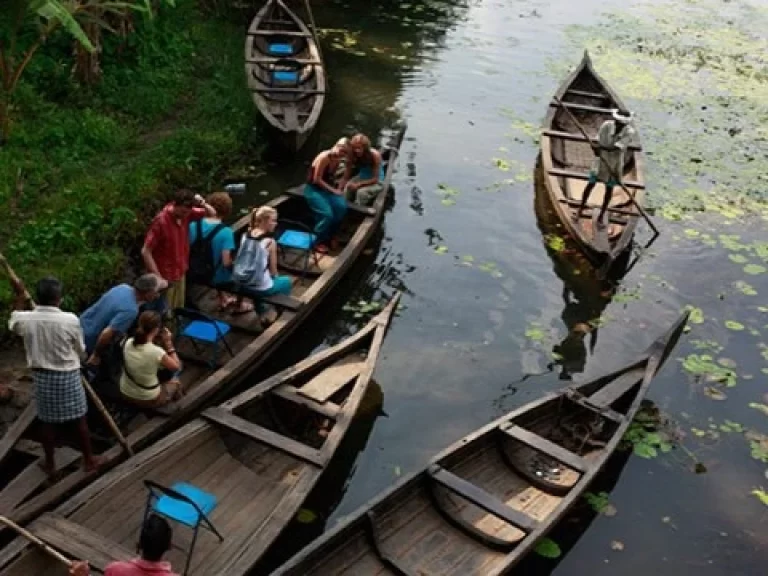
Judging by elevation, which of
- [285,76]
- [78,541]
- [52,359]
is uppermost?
[52,359]

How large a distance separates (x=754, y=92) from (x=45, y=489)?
768 inches

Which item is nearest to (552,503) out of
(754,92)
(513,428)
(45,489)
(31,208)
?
(513,428)

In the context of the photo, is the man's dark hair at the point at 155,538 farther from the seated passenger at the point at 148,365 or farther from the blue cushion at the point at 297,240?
the blue cushion at the point at 297,240

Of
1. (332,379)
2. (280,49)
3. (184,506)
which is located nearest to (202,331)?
(332,379)

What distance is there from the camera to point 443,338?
1072cm

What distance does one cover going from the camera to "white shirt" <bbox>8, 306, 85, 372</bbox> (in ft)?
20.0

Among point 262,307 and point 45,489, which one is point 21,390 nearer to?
point 45,489

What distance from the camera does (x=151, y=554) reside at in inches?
185

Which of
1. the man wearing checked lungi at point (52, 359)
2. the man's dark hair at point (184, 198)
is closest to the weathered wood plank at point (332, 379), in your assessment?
the man's dark hair at point (184, 198)

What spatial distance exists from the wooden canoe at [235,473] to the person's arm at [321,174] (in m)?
2.75

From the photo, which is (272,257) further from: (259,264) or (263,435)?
(263,435)

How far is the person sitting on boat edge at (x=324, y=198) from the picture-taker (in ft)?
36.6

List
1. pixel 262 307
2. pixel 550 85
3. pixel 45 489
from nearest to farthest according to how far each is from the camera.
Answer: pixel 45 489
pixel 262 307
pixel 550 85

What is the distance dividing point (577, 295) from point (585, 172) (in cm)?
328
